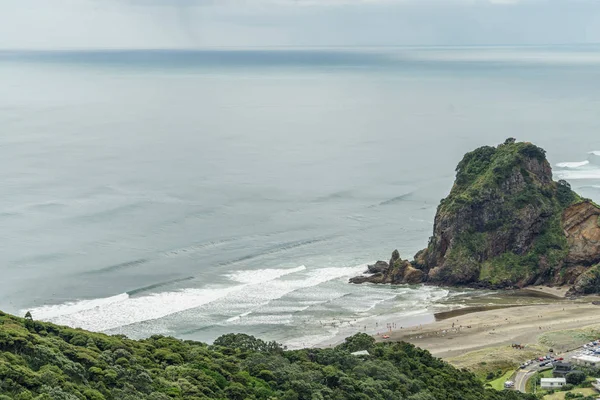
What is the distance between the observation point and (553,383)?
61062 mm

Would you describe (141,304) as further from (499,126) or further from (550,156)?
(499,126)

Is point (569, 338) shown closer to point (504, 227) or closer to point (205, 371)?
point (504, 227)

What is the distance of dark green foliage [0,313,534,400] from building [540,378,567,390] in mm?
5473

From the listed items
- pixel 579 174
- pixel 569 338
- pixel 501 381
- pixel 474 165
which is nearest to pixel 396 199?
pixel 474 165

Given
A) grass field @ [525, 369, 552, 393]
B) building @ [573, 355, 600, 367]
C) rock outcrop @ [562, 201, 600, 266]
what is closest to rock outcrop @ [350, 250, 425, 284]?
rock outcrop @ [562, 201, 600, 266]

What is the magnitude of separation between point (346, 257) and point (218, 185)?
3830cm

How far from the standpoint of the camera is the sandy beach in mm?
75125

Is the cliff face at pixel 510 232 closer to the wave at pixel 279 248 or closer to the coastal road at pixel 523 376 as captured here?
the wave at pixel 279 248

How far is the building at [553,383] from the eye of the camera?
200 feet

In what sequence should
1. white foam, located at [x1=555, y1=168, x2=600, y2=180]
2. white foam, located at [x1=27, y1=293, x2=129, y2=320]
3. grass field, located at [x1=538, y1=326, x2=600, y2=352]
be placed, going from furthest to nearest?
white foam, located at [x1=555, y1=168, x2=600, y2=180] < white foam, located at [x1=27, y1=293, x2=129, y2=320] < grass field, located at [x1=538, y1=326, x2=600, y2=352]

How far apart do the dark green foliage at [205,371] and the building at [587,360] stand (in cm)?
1070

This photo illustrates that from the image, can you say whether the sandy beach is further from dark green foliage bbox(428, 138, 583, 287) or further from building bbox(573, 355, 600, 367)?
building bbox(573, 355, 600, 367)

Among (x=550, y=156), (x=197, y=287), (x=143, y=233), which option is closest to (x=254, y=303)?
(x=197, y=287)

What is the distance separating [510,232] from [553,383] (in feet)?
117
